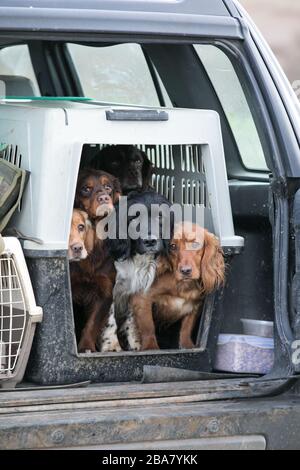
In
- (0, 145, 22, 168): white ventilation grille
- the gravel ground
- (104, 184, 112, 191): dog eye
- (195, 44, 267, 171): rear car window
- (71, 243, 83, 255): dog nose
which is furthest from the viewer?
the gravel ground

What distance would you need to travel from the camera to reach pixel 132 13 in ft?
12.1

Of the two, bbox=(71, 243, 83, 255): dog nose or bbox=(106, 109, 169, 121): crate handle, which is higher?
bbox=(106, 109, 169, 121): crate handle

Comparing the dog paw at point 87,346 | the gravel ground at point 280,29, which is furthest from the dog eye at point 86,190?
the gravel ground at point 280,29

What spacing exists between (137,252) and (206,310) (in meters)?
0.35

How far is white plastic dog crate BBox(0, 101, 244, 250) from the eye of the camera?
3.88 m

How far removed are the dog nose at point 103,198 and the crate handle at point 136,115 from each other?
40 centimetres

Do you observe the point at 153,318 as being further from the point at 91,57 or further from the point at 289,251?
the point at 91,57

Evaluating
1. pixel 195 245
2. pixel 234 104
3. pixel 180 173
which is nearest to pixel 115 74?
pixel 234 104

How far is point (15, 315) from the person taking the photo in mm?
3832

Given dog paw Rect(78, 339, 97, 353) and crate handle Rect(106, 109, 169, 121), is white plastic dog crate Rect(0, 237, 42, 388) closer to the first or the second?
dog paw Rect(78, 339, 97, 353)

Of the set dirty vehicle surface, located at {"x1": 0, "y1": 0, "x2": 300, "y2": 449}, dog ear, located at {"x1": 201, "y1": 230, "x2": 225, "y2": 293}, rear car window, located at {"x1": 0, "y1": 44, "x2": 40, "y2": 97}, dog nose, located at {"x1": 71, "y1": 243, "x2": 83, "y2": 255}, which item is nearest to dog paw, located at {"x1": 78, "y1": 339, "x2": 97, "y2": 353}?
dirty vehicle surface, located at {"x1": 0, "y1": 0, "x2": 300, "y2": 449}

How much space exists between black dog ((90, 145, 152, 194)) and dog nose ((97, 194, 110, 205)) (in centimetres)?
36
